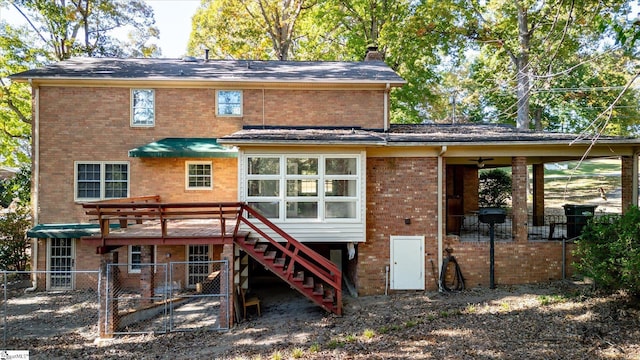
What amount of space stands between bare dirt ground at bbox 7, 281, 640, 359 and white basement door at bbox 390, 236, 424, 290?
742mm

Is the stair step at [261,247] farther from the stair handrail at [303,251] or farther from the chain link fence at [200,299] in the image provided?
the chain link fence at [200,299]

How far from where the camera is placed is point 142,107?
12.4m

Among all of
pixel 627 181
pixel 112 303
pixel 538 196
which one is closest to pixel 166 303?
pixel 112 303

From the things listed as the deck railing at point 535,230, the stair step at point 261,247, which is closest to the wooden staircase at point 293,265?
the stair step at point 261,247

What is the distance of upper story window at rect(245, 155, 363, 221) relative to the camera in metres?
9.65

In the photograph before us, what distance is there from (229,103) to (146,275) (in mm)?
6341

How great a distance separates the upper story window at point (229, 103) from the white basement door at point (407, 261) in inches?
279

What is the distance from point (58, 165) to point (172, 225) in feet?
17.2

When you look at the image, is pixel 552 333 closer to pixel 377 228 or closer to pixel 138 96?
pixel 377 228

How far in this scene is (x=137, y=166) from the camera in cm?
1211

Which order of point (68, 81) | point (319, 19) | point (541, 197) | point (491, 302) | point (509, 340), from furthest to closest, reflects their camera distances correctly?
point (319, 19)
point (541, 197)
point (68, 81)
point (491, 302)
point (509, 340)

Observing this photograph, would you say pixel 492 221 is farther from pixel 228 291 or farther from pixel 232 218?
pixel 228 291

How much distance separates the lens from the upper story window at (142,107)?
12289 mm

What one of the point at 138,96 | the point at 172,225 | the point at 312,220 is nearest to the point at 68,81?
the point at 138,96
